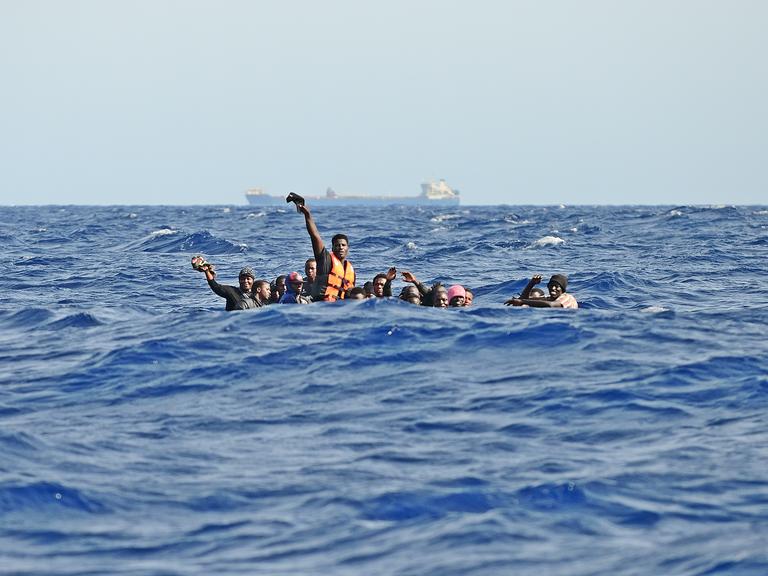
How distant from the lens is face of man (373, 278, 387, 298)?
67.2ft

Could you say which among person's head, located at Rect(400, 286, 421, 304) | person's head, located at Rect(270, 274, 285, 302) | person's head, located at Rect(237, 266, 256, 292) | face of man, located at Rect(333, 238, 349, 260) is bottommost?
person's head, located at Rect(270, 274, 285, 302)

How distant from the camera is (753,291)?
91.3ft

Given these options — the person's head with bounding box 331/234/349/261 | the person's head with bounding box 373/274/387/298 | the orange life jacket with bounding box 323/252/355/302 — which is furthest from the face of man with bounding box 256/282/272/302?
the person's head with bounding box 331/234/349/261

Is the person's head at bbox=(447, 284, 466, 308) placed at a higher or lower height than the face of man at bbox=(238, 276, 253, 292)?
lower

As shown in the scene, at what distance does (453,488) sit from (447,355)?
578 cm

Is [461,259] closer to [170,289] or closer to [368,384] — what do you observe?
[170,289]

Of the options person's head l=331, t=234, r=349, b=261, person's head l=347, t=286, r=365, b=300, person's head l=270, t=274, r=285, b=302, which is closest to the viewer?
person's head l=331, t=234, r=349, b=261

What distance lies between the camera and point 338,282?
19.8 m

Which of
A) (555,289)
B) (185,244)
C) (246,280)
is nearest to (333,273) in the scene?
(246,280)

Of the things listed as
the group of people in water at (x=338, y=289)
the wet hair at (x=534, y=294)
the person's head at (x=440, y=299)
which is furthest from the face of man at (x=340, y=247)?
the wet hair at (x=534, y=294)

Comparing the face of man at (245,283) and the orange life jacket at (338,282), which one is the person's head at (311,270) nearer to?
the orange life jacket at (338,282)

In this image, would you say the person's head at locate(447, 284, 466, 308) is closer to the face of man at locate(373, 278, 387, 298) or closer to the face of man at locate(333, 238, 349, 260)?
the face of man at locate(373, 278, 387, 298)

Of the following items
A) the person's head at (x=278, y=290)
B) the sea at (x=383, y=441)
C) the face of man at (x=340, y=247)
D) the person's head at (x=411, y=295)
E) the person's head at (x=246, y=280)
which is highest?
the face of man at (x=340, y=247)

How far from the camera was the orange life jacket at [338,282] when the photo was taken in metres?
19.6
